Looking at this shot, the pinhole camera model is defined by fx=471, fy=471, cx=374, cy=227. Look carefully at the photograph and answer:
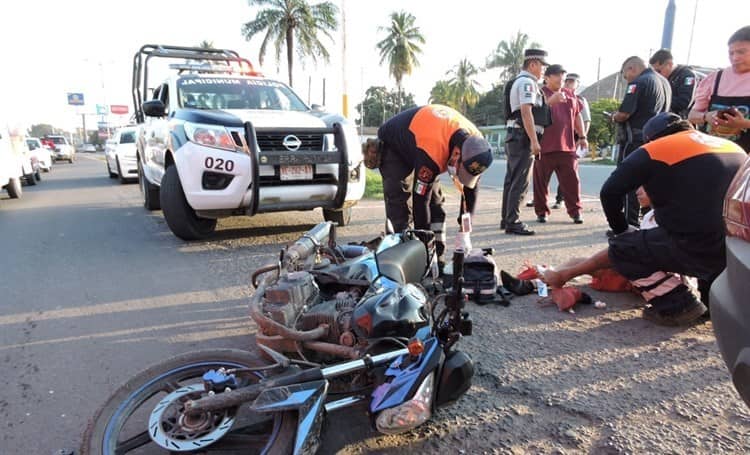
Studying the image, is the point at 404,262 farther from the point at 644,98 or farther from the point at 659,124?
the point at 644,98

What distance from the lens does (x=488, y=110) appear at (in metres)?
62.8

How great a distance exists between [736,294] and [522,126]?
4655mm

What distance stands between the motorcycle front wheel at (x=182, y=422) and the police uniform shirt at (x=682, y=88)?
634 cm

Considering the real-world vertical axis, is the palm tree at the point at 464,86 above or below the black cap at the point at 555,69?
above

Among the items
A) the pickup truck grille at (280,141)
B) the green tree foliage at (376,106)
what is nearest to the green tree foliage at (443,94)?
the green tree foliage at (376,106)

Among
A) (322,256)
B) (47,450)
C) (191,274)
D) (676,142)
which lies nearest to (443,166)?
(322,256)

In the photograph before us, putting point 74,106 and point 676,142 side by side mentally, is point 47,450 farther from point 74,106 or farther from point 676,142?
point 74,106

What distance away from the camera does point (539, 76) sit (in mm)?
5727

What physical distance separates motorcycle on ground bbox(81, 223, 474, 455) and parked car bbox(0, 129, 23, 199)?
30.6ft

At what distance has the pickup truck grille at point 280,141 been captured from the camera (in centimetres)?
486

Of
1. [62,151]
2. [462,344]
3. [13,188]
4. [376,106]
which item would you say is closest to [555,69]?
[462,344]

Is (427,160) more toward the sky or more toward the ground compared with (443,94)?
more toward the ground

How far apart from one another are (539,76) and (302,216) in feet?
12.5

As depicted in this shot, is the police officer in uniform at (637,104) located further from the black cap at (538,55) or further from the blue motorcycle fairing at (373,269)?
the blue motorcycle fairing at (373,269)
